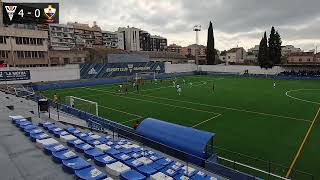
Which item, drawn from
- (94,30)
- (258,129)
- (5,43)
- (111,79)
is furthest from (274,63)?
(94,30)

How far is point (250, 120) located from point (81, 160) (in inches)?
753

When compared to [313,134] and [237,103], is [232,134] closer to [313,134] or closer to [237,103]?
[313,134]

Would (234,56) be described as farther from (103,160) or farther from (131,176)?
(131,176)

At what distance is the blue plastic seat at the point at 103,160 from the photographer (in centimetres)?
1170

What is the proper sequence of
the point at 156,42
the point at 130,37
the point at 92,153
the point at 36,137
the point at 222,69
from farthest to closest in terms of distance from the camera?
the point at 156,42, the point at 130,37, the point at 222,69, the point at 36,137, the point at 92,153

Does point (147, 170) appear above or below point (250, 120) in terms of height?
above

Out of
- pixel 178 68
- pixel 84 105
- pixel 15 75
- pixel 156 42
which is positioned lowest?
pixel 84 105

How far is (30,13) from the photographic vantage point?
42562mm

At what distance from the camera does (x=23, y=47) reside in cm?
7038

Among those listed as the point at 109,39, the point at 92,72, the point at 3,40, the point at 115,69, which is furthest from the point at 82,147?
the point at 109,39

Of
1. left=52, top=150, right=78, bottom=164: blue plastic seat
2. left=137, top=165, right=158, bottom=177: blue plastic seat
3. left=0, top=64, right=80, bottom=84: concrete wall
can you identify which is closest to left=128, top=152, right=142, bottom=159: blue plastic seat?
left=137, top=165, right=158, bottom=177: blue plastic seat

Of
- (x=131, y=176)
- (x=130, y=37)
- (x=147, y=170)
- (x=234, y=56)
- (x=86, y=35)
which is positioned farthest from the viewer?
(x=130, y=37)

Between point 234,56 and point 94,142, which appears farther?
point 234,56

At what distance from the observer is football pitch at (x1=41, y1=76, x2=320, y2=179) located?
53.5ft
